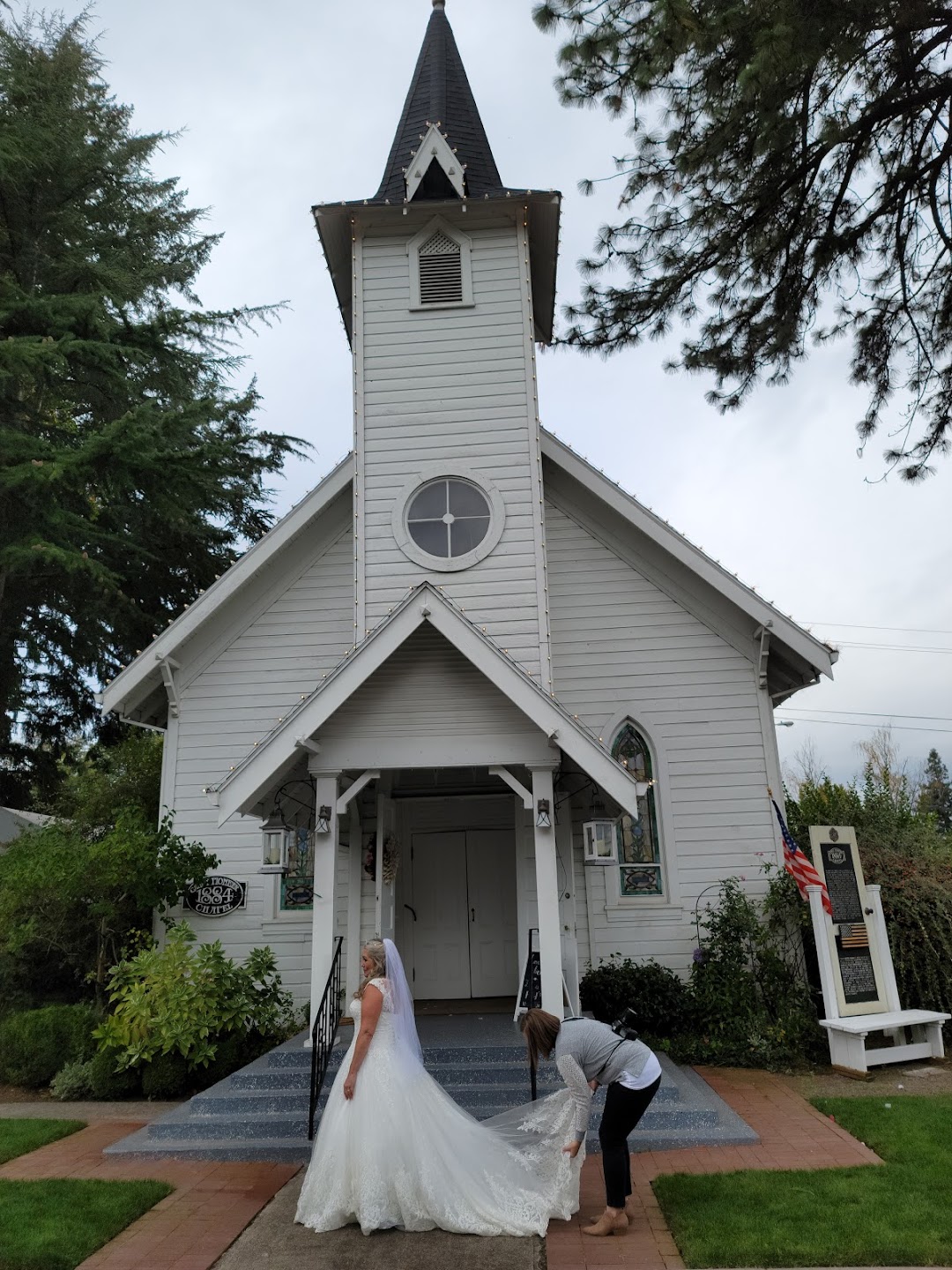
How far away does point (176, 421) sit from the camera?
14242 mm

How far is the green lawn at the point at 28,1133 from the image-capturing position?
24.1 feet

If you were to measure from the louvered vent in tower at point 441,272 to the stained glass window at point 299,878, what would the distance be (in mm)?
6840

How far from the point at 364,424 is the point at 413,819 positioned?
4.95 meters

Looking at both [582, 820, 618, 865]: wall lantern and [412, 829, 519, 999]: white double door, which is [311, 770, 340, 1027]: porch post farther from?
[412, 829, 519, 999]: white double door

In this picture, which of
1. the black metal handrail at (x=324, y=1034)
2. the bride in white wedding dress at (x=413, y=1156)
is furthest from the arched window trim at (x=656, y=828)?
the bride in white wedding dress at (x=413, y=1156)

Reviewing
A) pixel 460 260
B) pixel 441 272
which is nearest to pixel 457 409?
pixel 441 272

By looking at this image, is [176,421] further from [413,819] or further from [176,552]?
[413,819]

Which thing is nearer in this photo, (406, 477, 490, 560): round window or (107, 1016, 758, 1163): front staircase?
(107, 1016, 758, 1163): front staircase

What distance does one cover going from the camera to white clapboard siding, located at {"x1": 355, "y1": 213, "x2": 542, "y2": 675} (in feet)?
34.8

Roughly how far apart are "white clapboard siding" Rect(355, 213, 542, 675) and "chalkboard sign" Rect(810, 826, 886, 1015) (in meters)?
3.74

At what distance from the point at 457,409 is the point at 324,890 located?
602cm

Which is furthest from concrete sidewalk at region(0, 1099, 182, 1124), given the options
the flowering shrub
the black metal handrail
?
the black metal handrail

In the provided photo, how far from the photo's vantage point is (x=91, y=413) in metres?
17.6

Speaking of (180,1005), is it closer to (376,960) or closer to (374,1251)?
(376,960)
